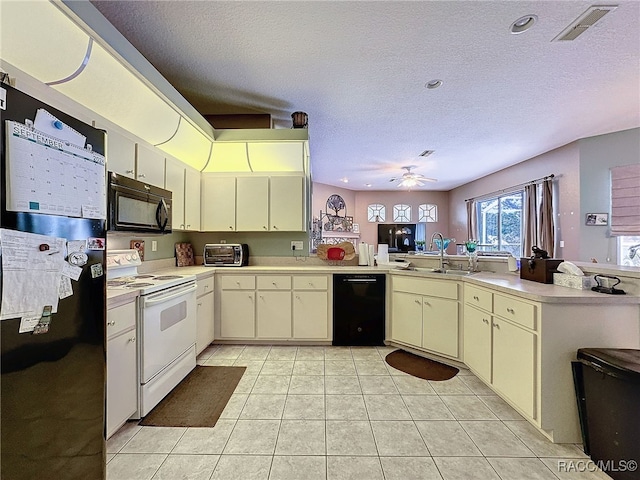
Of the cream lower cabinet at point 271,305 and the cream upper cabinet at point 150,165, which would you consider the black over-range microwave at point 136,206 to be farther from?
the cream lower cabinet at point 271,305

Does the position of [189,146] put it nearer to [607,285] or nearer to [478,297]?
[478,297]

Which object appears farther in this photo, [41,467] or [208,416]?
[208,416]

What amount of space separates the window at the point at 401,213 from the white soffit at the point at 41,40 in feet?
28.2

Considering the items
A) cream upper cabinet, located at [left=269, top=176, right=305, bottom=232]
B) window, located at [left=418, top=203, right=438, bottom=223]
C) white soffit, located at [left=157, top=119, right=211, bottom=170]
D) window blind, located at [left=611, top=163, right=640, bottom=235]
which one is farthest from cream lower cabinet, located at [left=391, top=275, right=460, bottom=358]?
window, located at [left=418, top=203, right=438, bottom=223]

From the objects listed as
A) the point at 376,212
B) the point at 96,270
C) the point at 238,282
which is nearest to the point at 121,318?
the point at 96,270

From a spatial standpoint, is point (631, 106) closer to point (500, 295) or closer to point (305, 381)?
point (500, 295)

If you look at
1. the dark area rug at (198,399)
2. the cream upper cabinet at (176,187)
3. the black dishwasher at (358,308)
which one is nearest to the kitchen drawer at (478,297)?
the black dishwasher at (358,308)

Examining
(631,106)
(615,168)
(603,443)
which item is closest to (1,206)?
(603,443)

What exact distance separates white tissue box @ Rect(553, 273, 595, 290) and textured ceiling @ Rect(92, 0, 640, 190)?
1782mm

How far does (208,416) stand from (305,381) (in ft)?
2.64

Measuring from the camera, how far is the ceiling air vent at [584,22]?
1.92m

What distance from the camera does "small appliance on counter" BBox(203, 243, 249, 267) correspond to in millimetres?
3480

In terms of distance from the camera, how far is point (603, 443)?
1518mm

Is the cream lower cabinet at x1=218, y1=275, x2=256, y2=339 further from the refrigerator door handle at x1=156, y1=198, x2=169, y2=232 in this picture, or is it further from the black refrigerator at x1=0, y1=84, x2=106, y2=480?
the black refrigerator at x1=0, y1=84, x2=106, y2=480
